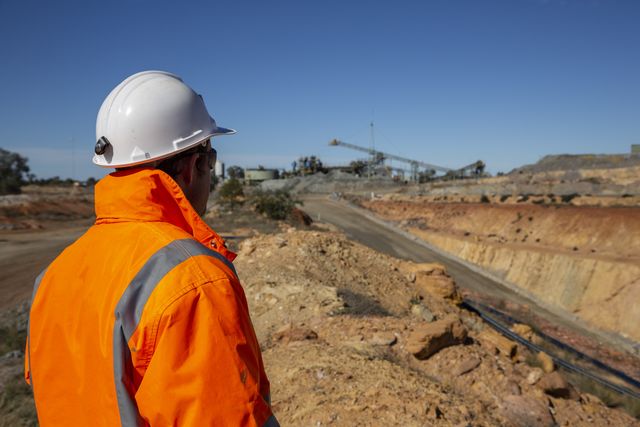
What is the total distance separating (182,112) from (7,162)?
60515mm

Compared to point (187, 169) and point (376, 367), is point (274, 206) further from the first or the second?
point (187, 169)

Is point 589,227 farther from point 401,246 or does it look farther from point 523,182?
point 523,182

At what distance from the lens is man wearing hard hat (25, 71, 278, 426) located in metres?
1.27

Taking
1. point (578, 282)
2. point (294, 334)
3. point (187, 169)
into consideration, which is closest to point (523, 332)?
point (294, 334)

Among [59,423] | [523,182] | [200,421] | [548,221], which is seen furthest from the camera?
[523,182]

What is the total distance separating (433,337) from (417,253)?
1949cm

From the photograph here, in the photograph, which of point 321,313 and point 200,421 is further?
point 321,313

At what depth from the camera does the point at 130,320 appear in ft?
4.43

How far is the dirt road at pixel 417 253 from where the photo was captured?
61.7 feet

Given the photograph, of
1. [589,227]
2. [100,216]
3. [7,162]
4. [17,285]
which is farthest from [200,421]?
[7,162]

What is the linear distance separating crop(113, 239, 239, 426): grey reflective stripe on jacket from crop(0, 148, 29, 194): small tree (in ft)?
169

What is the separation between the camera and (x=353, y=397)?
470 cm

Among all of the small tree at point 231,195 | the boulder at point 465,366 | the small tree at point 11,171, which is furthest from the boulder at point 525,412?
the small tree at point 11,171

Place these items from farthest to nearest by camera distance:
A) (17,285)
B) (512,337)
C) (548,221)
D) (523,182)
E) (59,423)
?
1. (523,182)
2. (548,221)
3. (17,285)
4. (512,337)
5. (59,423)
